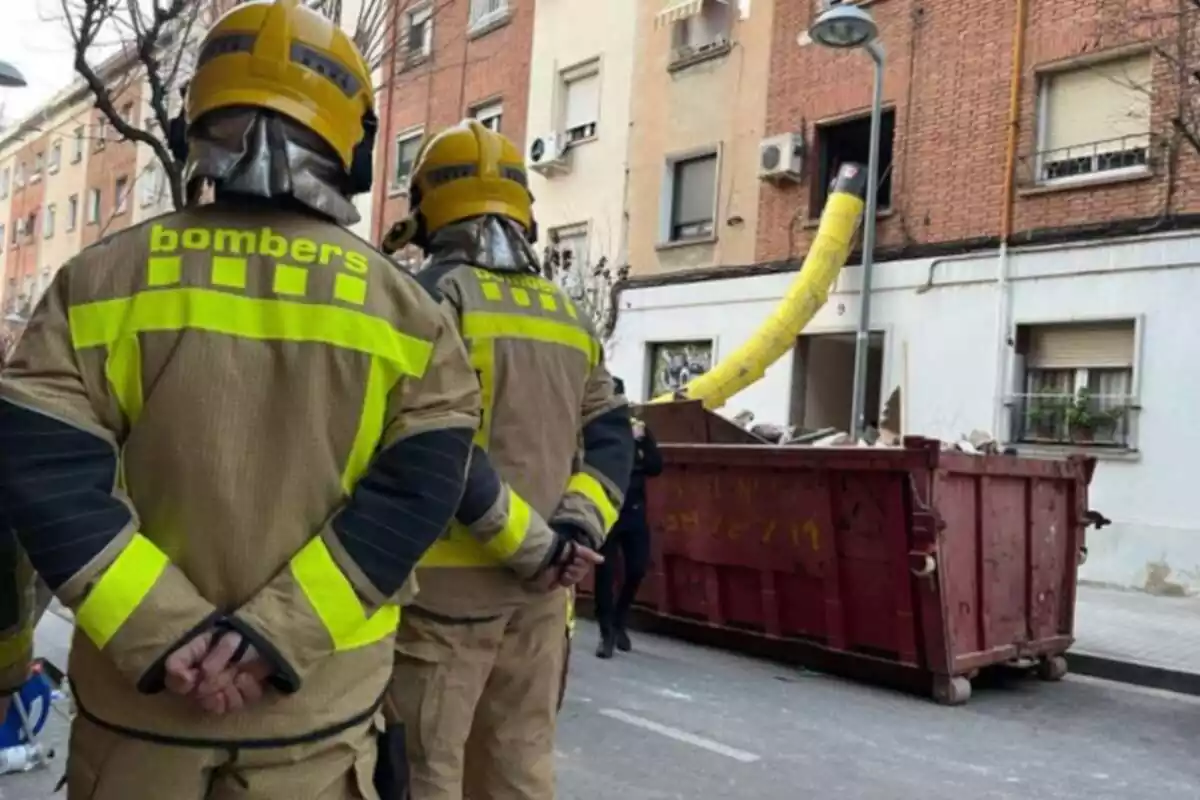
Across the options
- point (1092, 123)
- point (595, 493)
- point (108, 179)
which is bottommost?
point (595, 493)

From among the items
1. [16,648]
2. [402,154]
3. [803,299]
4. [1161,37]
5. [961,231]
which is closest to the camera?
[16,648]

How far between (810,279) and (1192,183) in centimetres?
445

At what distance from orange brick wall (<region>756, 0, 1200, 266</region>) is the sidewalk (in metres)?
4.02

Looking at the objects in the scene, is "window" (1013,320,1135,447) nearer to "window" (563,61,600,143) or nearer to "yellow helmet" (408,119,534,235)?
"window" (563,61,600,143)

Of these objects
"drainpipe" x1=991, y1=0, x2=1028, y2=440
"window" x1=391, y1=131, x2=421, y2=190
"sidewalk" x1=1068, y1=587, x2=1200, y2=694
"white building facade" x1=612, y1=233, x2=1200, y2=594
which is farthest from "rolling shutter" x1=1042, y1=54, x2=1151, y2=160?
"window" x1=391, y1=131, x2=421, y2=190

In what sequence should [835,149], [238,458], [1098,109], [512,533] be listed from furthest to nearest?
[835,149] < [1098,109] < [512,533] < [238,458]

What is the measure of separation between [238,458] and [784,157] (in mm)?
15155

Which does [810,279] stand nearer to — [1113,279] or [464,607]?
[1113,279]

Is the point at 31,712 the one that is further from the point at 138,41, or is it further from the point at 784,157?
the point at 784,157

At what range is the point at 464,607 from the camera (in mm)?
2898

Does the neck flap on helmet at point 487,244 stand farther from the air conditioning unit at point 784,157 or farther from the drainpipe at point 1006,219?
the air conditioning unit at point 784,157

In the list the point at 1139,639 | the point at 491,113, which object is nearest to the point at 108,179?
the point at 491,113

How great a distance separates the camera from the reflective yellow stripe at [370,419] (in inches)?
79.7

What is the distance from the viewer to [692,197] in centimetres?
1844
